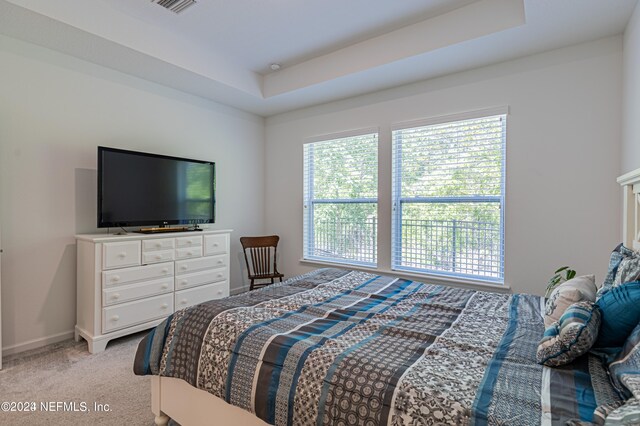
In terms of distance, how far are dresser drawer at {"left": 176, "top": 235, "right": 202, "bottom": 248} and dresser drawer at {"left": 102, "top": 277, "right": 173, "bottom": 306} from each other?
0.35 m

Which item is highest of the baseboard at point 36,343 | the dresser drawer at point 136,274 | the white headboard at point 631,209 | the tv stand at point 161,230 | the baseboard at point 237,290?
the white headboard at point 631,209

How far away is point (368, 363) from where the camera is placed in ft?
3.85

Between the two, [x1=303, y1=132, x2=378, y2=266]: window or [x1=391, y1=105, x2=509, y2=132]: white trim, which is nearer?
[x1=391, y1=105, x2=509, y2=132]: white trim

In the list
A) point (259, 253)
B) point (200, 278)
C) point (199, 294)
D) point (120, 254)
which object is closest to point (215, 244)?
point (200, 278)

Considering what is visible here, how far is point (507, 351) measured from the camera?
4.21 ft

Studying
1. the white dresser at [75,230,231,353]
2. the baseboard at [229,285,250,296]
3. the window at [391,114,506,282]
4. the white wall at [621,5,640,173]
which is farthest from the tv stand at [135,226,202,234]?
the white wall at [621,5,640,173]

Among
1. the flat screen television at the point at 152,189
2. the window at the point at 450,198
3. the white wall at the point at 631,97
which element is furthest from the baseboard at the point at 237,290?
the white wall at the point at 631,97

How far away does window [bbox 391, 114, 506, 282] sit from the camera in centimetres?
306

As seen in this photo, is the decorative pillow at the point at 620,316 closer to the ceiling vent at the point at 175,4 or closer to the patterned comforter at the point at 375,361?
the patterned comforter at the point at 375,361

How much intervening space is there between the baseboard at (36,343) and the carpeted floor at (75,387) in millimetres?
57

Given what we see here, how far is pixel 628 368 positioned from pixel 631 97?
224 centimetres

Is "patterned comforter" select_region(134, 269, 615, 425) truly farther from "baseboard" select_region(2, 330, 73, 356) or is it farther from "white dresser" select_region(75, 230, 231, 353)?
"baseboard" select_region(2, 330, 73, 356)

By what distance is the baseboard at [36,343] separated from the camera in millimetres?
2611

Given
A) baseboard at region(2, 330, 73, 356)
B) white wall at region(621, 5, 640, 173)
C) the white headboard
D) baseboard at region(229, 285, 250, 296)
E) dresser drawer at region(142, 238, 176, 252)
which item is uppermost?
white wall at region(621, 5, 640, 173)
